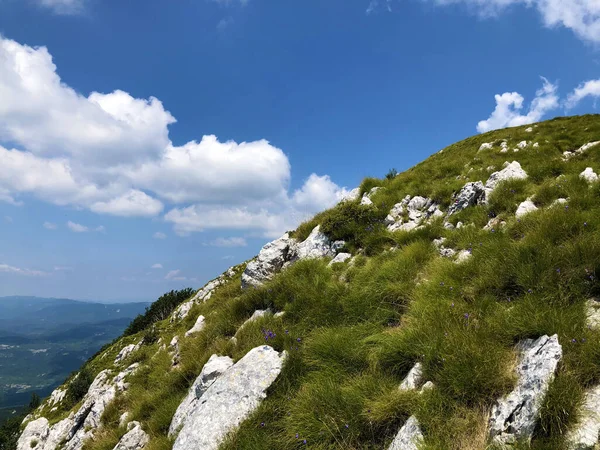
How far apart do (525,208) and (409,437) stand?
8397 mm

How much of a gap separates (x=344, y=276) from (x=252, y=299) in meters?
3.23

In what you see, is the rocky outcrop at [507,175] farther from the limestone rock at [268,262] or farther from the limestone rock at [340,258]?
the limestone rock at [268,262]

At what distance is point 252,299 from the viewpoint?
10797 mm

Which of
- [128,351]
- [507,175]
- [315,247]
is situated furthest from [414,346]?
[128,351]

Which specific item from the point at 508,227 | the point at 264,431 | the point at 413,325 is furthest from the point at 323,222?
the point at 264,431

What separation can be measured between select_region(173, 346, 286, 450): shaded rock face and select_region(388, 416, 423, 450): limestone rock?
290 cm

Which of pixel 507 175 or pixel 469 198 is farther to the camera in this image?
pixel 507 175

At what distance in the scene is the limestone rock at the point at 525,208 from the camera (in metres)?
9.55

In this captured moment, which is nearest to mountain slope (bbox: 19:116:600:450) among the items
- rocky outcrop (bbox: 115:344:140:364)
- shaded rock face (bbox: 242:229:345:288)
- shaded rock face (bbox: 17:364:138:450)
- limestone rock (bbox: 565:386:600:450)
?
limestone rock (bbox: 565:386:600:450)

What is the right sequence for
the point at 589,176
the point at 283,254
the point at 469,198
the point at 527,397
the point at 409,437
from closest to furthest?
Result: the point at 527,397
the point at 409,437
the point at 589,176
the point at 469,198
the point at 283,254

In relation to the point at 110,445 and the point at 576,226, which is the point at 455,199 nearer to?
the point at 576,226

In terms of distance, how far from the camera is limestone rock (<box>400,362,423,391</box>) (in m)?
5.14

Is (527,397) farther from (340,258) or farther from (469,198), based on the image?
(469,198)

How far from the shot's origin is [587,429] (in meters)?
3.61
